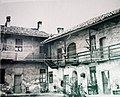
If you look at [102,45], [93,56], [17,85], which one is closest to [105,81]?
[93,56]

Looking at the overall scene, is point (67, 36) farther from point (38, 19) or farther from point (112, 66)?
point (112, 66)

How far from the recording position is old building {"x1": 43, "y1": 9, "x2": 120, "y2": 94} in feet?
10.9

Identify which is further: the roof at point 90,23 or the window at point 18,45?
the window at point 18,45

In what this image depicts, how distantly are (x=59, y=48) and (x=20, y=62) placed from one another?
61cm

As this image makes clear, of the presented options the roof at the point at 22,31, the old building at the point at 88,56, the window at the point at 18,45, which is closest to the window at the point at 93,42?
the old building at the point at 88,56

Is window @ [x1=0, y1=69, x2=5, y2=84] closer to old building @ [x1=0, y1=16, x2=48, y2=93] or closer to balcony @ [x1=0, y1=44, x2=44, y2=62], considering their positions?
old building @ [x1=0, y1=16, x2=48, y2=93]

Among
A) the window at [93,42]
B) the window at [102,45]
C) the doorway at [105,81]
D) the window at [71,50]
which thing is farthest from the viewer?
the window at [71,50]

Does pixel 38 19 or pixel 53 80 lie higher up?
pixel 38 19

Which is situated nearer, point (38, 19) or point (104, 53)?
point (104, 53)

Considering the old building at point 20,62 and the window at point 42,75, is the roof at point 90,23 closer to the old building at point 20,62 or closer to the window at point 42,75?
the old building at point 20,62

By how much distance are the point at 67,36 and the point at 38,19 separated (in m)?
0.49

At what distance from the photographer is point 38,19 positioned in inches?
144

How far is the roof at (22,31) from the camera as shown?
362cm

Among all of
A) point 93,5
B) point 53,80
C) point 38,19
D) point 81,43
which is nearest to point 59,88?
point 53,80
